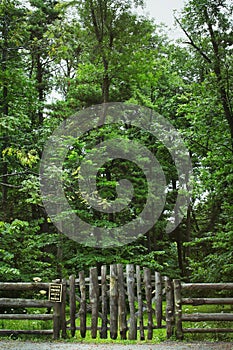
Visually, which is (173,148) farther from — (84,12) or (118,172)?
(84,12)

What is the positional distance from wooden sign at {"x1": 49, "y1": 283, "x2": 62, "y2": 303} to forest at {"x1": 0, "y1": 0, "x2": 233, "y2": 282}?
61.1 inches

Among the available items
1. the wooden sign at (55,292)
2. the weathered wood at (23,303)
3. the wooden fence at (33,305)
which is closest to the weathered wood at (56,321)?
the wooden fence at (33,305)

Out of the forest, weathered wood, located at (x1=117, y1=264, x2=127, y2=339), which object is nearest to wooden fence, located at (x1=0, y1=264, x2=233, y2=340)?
weathered wood, located at (x1=117, y1=264, x2=127, y2=339)

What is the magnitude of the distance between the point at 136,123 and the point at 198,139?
6.55 m

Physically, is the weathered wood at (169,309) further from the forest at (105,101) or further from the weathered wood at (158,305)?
the forest at (105,101)

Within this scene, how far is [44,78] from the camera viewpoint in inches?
797

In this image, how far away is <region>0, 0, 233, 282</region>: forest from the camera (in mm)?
11438

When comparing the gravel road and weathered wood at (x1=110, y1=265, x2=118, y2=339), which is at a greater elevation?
weathered wood at (x1=110, y1=265, x2=118, y2=339)

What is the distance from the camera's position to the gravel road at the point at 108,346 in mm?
7602

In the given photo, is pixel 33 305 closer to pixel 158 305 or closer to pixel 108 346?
pixel 108 346

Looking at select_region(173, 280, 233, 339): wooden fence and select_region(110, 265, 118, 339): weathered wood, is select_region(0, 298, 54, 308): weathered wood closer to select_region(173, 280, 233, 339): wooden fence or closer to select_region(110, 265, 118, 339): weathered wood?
select_region(110, 265, 118, 339): weathered wood

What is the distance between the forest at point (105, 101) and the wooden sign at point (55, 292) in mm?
1551

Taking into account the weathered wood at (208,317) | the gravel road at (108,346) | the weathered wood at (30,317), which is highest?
the weathered wood at (30,317)

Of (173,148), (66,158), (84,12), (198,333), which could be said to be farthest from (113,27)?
(198,333)
